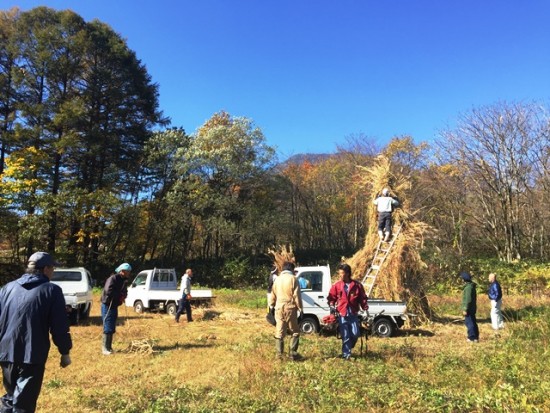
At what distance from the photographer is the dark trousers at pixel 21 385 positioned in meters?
3.95

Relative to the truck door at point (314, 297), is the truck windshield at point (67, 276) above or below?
above

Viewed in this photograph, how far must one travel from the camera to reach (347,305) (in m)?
7.96

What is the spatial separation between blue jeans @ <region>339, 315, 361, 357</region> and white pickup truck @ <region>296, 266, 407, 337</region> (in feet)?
11.5

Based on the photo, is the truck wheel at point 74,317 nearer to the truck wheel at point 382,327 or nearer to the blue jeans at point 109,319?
the blue jeans at point 109,319

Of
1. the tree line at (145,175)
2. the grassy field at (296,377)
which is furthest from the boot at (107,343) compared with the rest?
the tree line at (145,175)

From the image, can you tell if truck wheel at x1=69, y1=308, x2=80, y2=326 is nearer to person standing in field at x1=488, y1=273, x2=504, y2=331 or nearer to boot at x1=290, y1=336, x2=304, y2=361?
boot at x1=290, y1=336, x2=304, y2=361

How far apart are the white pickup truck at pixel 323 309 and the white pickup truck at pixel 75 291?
6461 mm

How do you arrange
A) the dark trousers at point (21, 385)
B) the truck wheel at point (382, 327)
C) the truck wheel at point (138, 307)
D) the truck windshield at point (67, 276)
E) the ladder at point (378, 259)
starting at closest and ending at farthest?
the dark trousers at point (21, 385)
the truck wheel at point (382, 327)
the ladder at point (378, 259)
the truck windshield at point (67, 276)
the truck wheel at point (138, 307)

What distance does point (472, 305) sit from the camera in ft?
34.9

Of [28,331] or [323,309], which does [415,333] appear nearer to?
[323,309]

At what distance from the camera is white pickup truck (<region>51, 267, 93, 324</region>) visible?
12.4m

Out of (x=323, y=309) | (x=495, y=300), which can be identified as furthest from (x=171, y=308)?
(x=495, y=300)

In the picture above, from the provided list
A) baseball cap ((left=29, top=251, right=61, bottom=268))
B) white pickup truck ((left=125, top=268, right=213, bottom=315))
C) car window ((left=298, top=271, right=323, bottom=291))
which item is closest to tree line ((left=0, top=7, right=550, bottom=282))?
white pickup truck ((left=125, top=268, right=213, bottom=315))

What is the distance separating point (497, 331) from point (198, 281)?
18.8 meters
